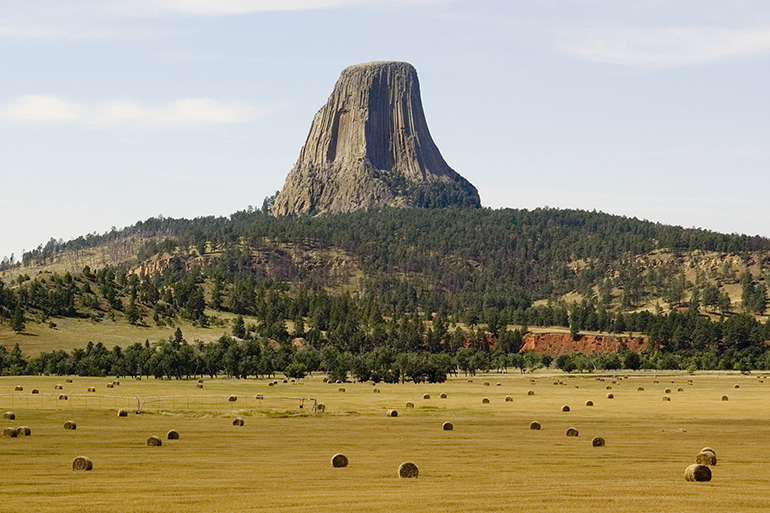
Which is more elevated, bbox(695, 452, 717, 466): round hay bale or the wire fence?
bbox(695, 452, 717, 466): round hay bale

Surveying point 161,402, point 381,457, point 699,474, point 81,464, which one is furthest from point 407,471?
point 161,402

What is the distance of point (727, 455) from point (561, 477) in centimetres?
1169

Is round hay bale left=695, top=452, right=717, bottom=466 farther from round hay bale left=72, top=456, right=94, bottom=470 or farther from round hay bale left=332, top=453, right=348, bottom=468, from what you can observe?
round hay bale left=72, top=456, right=94, bottom=470

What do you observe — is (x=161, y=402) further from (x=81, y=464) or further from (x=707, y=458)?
(x=707, y=458)

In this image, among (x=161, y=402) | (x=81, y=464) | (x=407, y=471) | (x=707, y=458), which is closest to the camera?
(x=407, y=471)

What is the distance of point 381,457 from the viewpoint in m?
45.5

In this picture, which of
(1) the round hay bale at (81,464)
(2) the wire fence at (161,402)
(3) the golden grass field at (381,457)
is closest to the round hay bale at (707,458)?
(3) the golden grass field at (381,457)

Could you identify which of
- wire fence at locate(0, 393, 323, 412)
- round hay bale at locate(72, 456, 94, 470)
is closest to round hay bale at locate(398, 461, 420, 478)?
round hay bale at locate(72, 456, 94, 470)

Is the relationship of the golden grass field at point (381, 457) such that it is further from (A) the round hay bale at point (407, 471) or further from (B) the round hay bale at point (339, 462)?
(B) the round hay bale at point (339, 462)

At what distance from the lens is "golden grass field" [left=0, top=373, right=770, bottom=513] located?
105 feet

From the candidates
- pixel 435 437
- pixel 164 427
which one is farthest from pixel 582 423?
pixel 164 427

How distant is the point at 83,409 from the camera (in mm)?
78188

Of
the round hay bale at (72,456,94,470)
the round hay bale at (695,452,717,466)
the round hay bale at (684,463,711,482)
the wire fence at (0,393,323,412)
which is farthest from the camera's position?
the wire fence at (0,393,323,412)

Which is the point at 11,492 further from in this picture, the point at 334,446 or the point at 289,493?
the point at 334,446
